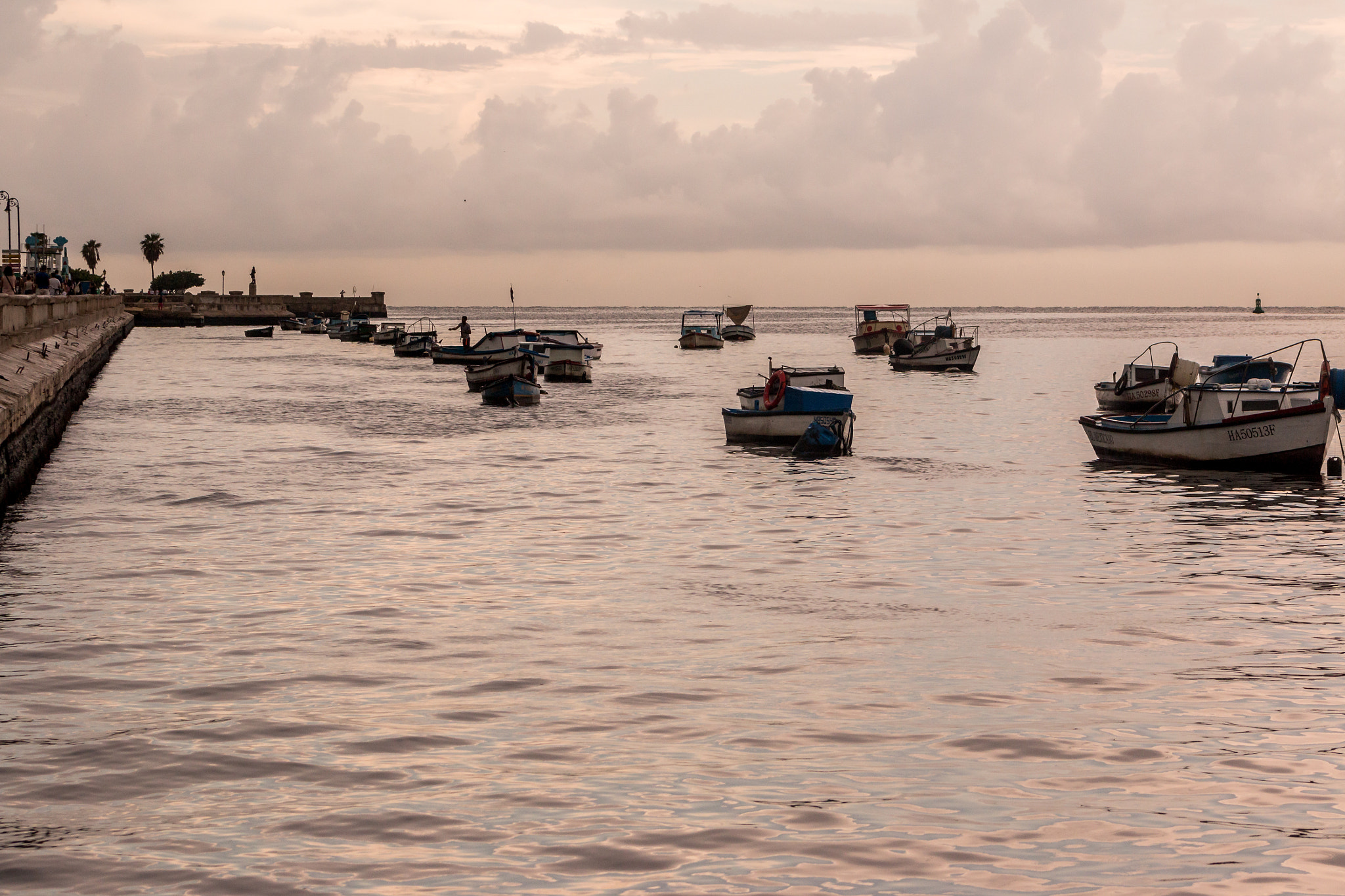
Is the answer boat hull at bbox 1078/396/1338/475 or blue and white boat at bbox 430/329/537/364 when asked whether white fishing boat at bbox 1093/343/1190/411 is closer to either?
boat hull at bbox 1078/396/1338/475

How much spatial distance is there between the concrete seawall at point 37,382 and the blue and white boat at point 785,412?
20.3 metres

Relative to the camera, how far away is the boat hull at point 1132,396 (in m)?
56.5

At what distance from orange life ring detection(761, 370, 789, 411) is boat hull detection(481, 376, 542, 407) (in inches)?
901

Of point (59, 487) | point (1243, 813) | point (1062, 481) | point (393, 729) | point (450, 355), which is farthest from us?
point (450, 355)

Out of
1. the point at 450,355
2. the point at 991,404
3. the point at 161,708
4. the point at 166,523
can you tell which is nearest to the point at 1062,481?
the point at 166,523

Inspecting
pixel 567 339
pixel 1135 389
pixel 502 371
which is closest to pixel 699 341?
pixel 567 339

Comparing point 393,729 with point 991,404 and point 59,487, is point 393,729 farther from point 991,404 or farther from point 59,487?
point 991,404

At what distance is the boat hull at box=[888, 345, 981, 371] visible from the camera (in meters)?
97.8

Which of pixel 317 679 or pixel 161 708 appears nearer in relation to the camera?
pixel 161 708

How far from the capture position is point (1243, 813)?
32.4ft

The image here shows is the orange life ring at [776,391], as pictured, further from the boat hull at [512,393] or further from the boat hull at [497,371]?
the boat hull at [497,371]

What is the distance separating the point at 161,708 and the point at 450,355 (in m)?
95.5

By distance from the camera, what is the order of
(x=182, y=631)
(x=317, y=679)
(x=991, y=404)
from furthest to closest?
(x=991, y=404), (x=182, y=631), (x=317, y=679)

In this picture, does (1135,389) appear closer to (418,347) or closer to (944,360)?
(944,360)
